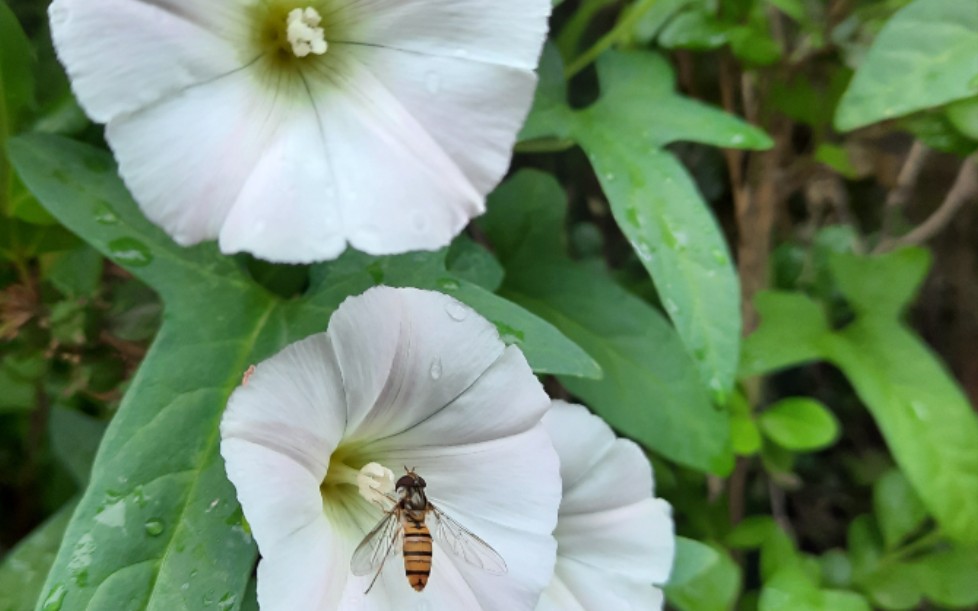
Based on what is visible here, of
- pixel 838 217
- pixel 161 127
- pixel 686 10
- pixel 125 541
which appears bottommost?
pixel 838 217

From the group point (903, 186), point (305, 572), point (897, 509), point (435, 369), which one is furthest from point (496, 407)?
point (903, 186)

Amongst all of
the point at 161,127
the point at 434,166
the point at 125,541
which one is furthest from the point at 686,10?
the point at 125,541

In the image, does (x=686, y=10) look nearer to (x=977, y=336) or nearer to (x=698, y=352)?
(x=698, y=352)

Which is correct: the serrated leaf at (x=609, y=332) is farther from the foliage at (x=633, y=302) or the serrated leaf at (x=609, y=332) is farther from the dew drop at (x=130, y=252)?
the dew drop at (x=130, y=252)

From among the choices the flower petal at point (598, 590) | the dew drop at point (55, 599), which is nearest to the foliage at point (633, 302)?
the dew drop at point (55, 599)

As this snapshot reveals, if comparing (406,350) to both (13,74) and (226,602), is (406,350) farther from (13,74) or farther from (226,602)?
(13,74)

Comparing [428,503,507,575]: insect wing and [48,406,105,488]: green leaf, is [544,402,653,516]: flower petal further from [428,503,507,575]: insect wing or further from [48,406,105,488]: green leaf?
[48,406,105,488]: green leaf
